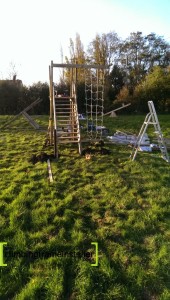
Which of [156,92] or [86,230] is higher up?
[156,92]

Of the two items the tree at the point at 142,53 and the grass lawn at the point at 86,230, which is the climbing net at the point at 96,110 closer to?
the grass lawn at the point at 86,230

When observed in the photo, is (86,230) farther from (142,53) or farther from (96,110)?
(142,53)

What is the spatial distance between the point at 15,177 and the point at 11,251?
8.20 feet

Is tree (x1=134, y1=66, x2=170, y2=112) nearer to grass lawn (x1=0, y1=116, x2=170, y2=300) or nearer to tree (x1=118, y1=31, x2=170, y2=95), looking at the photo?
tree (x1=118, y1=31, x2=170, y2=95)

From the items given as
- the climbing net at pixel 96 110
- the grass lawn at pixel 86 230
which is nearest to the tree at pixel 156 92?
the climbing net at pixel 96 110

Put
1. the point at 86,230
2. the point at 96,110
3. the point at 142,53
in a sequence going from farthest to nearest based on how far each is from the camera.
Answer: the point at 142,53, the point at 96,110, the point at 86,230

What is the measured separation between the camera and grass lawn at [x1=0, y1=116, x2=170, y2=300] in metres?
2.69

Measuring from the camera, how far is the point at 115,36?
25.2m

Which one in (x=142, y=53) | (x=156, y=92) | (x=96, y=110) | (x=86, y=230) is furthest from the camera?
(x=142, y=53)

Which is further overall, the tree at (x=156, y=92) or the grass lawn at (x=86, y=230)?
the tree at (x=156, y=92)

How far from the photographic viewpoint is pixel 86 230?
3570 mm

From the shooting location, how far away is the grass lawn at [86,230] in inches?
106

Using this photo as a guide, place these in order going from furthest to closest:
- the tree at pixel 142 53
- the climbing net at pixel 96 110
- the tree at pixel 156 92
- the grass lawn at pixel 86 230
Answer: the tree at pixel 142 53
the tree at pixel 156 92
the climbing net at pixel 96 110
the grass lawn at pixel 86 230

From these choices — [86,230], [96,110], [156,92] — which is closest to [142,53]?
[156,92]
